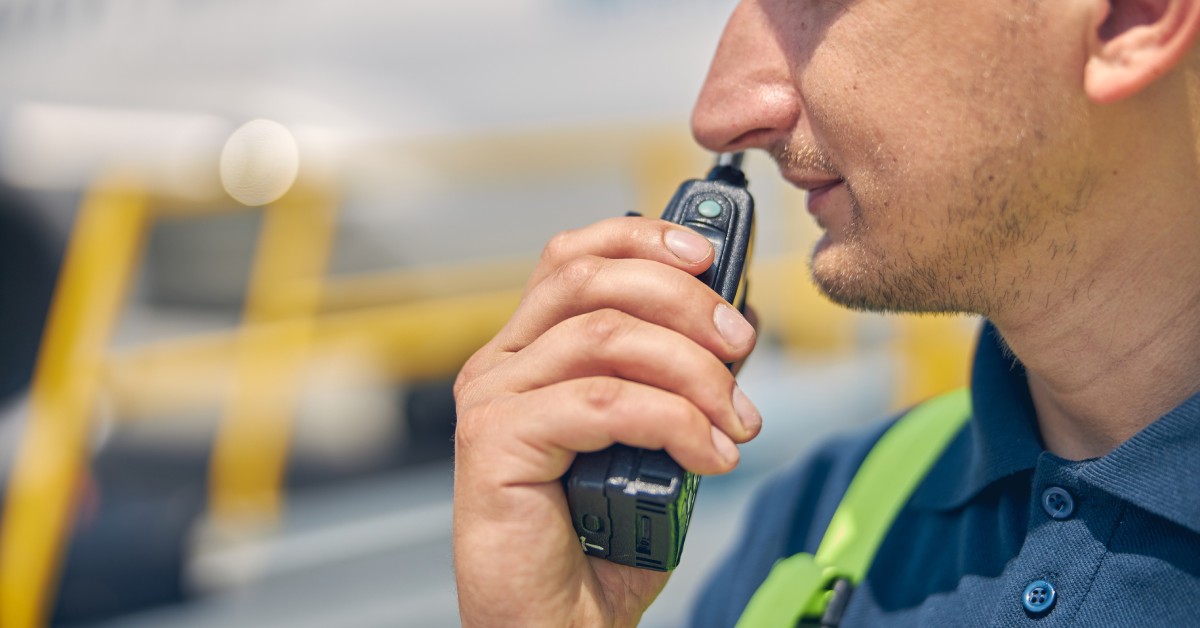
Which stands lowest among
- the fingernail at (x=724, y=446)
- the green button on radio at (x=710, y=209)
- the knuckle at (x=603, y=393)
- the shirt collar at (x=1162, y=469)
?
the shirt collar at (x=1162, y=469)

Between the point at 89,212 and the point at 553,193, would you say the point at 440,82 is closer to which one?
the point at 553,193

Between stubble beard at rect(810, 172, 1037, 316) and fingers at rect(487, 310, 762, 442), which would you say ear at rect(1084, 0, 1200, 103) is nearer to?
stubble beard at rect(810, 172, 1037, 316)

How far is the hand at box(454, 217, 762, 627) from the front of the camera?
3.02 ft

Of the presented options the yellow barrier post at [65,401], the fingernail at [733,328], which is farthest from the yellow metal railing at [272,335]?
the fingernail at [733,328]

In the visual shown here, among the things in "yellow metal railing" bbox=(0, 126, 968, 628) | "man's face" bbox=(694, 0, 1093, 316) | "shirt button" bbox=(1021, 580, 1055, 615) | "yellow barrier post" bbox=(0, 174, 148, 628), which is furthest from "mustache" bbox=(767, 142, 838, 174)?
"yellow barrier post" bbox=(0, 174, 148, 628)

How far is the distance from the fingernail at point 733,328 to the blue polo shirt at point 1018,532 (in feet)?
1.09

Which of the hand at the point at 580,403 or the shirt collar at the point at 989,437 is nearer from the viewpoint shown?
the hand at the point at 580,403

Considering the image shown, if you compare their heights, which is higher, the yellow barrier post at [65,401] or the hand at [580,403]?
the hand at [580,403]

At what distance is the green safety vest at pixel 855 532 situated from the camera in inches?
44.6

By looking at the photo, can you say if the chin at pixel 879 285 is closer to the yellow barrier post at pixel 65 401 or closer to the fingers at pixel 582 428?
the fingers at pixel 582 428

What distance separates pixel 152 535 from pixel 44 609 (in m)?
→ 0.39

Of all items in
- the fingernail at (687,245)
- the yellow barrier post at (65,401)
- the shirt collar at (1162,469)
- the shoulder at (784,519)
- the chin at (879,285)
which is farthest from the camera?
the yellow barrier post at (65,401)

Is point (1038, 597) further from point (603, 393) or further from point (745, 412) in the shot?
point (603, 393)

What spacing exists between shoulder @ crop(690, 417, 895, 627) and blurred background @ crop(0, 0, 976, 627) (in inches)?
66.4
